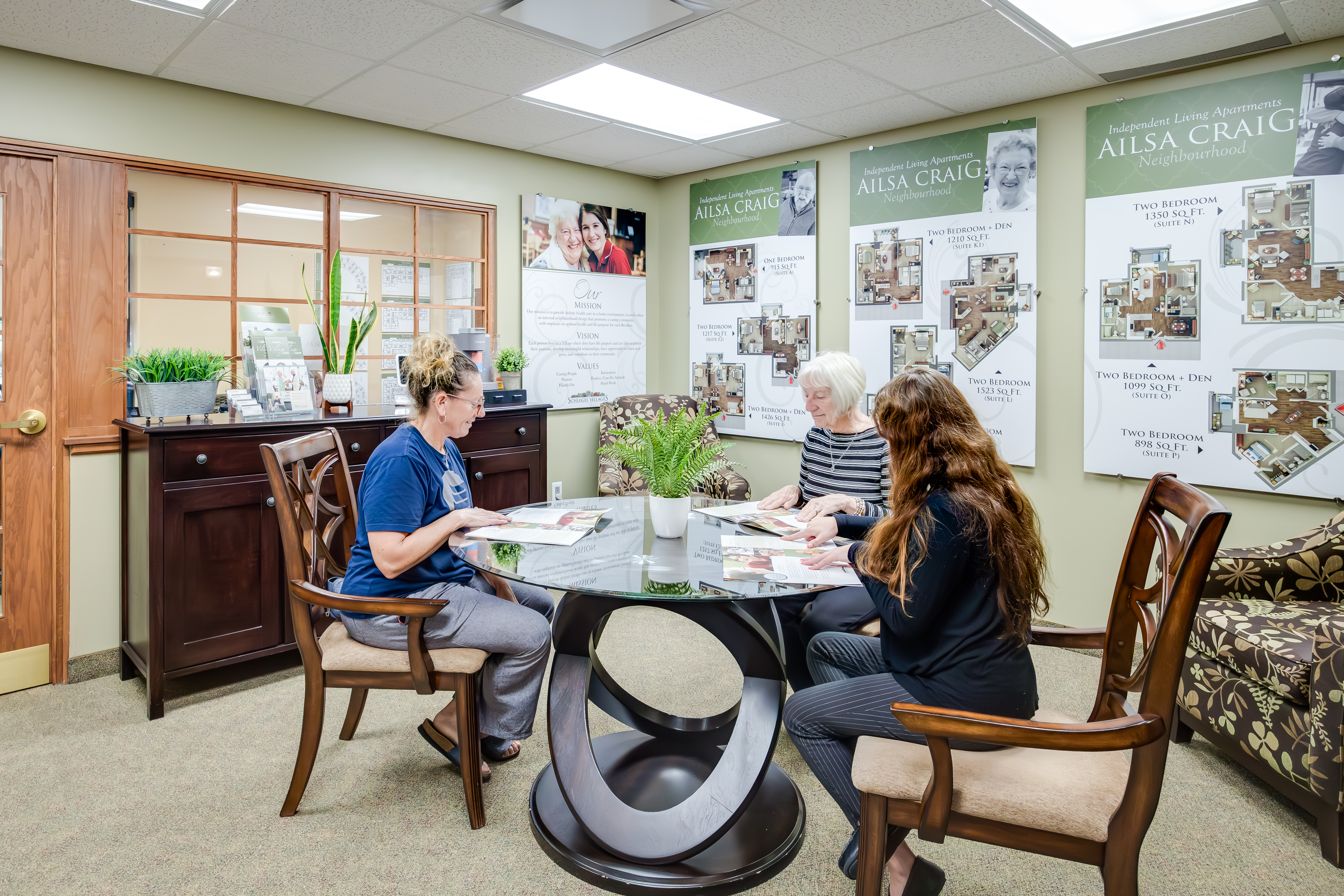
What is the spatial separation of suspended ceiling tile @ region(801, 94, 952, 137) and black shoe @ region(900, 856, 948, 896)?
10.2 ft

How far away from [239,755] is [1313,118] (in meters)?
4.39

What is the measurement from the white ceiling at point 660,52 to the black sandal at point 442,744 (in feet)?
7.79

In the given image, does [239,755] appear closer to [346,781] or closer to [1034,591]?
[346,781]

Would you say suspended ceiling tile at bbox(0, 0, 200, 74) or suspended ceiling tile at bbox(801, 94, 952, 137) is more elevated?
suspended ceiling tile at bbox(801, 94, 952, 137)

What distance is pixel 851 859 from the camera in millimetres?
1892

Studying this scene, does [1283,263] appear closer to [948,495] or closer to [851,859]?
[948,495]

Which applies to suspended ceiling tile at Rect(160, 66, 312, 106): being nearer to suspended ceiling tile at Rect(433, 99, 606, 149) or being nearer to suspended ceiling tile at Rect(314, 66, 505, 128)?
suspended ceiling tile at Rect(314, 66, 505, 128)

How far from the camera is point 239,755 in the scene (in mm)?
2566

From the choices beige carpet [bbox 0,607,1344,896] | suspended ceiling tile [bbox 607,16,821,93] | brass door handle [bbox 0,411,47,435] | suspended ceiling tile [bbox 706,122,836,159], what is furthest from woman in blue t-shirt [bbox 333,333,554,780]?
suspended ceiling tile [bbox 706,122,836,159]

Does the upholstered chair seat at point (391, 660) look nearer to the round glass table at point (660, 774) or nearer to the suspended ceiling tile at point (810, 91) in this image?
the round glass table at point (660, 774)

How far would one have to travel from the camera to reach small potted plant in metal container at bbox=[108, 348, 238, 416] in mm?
2971

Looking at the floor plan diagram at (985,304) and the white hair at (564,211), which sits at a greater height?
the white hair at (564,211)

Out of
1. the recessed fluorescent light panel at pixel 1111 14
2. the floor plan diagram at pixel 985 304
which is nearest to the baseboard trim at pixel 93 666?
the floor plan diagram at pixel 985 304

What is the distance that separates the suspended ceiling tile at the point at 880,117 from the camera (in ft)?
12.1
